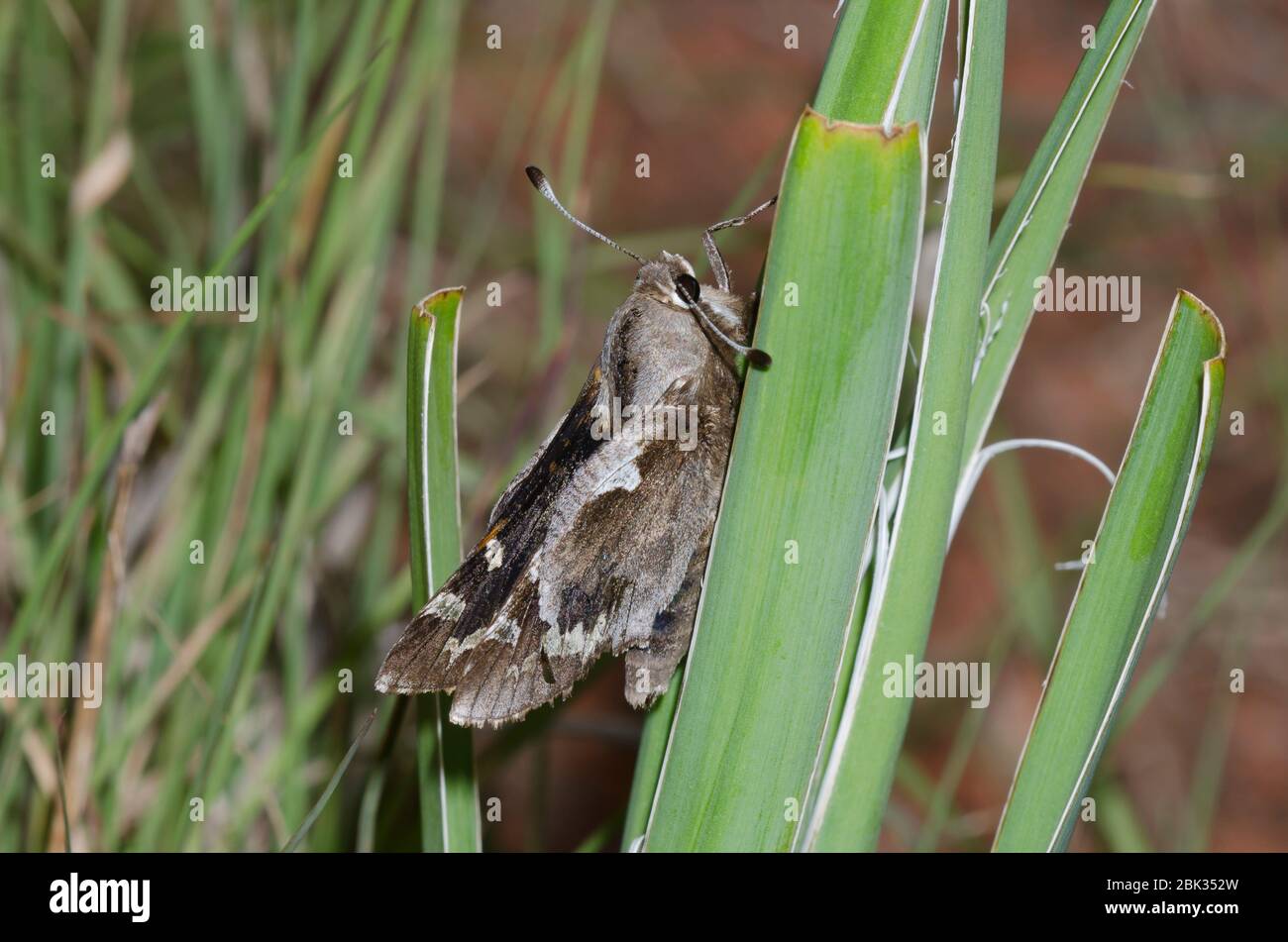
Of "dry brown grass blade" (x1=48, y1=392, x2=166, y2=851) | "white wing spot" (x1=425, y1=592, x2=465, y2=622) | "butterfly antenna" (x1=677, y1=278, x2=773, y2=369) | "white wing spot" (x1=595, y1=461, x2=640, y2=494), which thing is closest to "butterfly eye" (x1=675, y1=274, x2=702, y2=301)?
"butterfly antenna" (x1=677, y1=278, x2=773, y2=369)

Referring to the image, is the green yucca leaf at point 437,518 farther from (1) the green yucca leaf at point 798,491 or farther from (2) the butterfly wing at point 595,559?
(1) the green yucca leaf at point 798,491

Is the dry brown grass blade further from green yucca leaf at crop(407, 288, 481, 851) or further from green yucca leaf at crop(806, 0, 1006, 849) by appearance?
green yucca leaf at crop(806, 0, 1006, 849)

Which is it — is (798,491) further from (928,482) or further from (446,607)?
(446,607)

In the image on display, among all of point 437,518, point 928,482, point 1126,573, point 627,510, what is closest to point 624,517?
point 627,510
